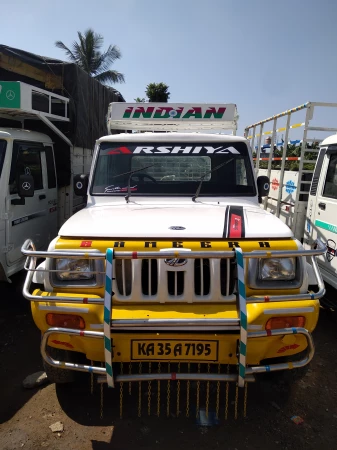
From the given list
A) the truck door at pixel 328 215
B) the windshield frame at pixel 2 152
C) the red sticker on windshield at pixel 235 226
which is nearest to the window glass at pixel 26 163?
the windshield frame at pixel 2 152

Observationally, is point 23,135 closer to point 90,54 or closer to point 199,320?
point 199,320

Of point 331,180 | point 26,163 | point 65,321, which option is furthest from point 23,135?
point 331,180

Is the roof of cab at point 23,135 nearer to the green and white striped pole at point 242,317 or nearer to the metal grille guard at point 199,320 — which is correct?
the metal grille guard at point 199,320

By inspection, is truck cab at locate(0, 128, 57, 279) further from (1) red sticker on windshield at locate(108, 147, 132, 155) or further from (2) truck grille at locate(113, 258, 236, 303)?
(2) truck grille at locate(113, 258, 236, 303)

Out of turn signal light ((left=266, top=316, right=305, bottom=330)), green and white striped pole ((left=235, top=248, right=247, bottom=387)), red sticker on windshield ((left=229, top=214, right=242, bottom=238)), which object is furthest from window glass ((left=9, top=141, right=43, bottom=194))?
turn signal light ((left=266, top=316, right=305, bottom=330))

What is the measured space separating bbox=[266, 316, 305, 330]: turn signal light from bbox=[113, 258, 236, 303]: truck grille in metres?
0.32

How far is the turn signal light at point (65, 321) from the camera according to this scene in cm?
255

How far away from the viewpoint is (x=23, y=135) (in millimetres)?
4773

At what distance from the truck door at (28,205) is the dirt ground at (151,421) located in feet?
5.20

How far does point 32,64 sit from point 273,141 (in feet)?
14.3

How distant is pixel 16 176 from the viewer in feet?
14.7

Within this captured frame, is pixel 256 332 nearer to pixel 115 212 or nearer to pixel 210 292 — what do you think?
pixel 210 292

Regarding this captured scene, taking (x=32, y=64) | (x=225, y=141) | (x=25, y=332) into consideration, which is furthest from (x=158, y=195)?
(x=32, y=64)

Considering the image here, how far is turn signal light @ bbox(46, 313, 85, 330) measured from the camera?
8.38ft
